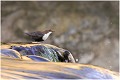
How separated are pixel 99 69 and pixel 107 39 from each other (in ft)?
24.0

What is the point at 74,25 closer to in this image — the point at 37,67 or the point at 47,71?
the point at 37,67

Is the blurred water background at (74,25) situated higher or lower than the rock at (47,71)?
higher

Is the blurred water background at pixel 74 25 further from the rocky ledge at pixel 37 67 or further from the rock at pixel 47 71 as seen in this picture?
the rock at pixel 47 71

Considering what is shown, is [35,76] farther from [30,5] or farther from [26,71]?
[30,5]

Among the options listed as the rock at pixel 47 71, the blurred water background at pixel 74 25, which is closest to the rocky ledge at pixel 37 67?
the rock at pixel 47 71

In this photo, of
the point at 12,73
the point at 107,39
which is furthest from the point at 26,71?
the point at 107,39

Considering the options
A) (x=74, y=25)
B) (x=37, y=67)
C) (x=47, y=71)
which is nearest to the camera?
(x=47, y=71)

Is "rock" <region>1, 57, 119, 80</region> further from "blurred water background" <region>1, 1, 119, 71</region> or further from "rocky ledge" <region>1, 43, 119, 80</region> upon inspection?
"blurred water background" <region>1, 1, 119, 71</region>

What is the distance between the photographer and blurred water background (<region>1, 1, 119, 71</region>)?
12.0m

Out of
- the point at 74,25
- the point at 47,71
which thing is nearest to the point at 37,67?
the point at 47,71

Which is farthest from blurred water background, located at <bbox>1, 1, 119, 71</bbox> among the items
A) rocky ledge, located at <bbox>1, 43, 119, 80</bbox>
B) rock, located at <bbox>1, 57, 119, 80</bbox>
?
rock, located at <bbox>1, 57, 119, 80</bbox>

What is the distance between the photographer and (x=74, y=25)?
40.6ft

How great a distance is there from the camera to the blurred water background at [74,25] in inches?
472

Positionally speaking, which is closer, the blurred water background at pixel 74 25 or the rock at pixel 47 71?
the rock at pixel 47 71
